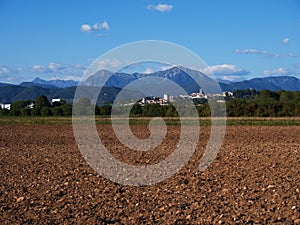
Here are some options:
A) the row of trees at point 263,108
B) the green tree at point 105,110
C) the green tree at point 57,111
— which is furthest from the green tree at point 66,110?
the row of trees at point 263,108

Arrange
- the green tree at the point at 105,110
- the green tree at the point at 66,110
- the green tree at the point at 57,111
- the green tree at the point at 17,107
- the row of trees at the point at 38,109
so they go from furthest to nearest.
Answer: the green tree at the point at 17,107, the row of trees at the point at 38,109, the green tree at the point at 57,111, the green tree at the point at 66,110, the green tree at the point at 105,110

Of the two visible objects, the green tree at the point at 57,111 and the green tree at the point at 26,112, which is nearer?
the green tree at the point at 57,111

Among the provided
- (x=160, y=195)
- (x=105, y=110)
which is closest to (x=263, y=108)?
(x=105, y=110)

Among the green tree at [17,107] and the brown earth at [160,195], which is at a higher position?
the green tree at [17,107]

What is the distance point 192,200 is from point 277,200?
1.50m

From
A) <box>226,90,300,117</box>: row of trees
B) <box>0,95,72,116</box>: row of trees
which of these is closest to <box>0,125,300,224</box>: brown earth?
<box>226,90,300,117</box>: row of trees

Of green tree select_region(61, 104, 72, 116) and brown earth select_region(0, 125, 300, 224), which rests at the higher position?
green tree select_region(61, 104, 72, 116)

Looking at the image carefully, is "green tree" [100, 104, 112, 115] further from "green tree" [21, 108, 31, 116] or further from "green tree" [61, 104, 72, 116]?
"green tree" [21, 108, 31, 116]

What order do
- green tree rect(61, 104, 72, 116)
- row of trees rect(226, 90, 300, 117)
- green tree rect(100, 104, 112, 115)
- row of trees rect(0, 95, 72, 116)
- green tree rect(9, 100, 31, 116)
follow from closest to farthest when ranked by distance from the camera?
row of trees rect(226, 90, 300, 117)
green tree rect(100, 104, 112, 115)
green tree rect(61, 104, 72, 116)
row of trees rect(0, 95, 72, 116)
green tree rect(9, 100, 31, 116)

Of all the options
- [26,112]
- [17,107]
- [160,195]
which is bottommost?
[160,195]

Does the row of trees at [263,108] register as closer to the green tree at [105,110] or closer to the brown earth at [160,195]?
the green tree at [105,110]

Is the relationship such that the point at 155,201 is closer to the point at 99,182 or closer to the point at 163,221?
the point at 163,221

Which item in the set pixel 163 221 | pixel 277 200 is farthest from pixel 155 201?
pixel 277 200

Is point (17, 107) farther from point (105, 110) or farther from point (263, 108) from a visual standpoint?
point (263, 108)
